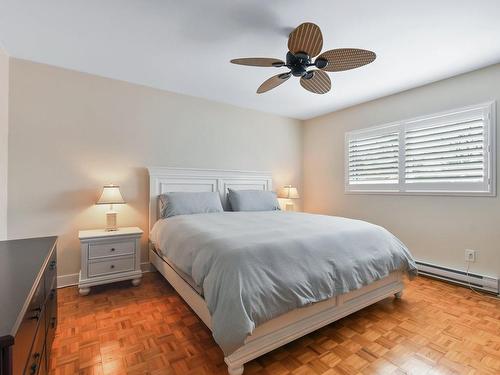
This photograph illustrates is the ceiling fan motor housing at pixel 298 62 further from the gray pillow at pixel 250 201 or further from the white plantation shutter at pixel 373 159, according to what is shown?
the white plantation shutter at pixel 373 159

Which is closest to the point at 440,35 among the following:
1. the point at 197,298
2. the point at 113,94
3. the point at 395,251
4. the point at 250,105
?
the point at 395,251

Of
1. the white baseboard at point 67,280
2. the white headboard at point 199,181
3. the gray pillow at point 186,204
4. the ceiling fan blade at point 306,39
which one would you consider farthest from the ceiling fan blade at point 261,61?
the white baseboard at point 67,280

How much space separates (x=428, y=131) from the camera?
303 cm

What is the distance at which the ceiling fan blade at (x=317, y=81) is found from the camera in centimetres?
214

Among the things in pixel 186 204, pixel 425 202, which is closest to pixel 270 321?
pixel 186 204

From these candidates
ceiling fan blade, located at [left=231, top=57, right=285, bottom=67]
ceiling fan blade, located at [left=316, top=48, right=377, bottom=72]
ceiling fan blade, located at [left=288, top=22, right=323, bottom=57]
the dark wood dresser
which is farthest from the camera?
ceiling fan blade, located at [left=231, top=57, right=285, bottom=67]

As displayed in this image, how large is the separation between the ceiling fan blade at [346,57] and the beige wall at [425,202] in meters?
1.73

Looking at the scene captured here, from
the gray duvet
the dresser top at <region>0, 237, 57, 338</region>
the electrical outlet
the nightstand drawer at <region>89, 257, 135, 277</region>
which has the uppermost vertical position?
the dresser top at <region>0, 237, 57, 338</region>

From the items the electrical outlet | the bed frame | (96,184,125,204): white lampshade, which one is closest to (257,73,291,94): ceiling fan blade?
the bed frame

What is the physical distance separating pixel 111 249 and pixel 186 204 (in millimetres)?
899

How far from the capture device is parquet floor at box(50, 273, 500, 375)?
4.90ft

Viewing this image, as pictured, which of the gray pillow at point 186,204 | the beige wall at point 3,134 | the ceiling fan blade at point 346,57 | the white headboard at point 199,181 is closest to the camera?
the ceiling fan blade at point 346,57

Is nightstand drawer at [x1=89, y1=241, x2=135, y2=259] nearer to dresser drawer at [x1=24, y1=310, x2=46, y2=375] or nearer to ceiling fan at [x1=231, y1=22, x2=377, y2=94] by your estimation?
dresser drawer at [x1=24, y1=310, x2=46, y2=375]

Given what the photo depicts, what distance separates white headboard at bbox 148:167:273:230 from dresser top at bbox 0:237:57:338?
61.8 inches
